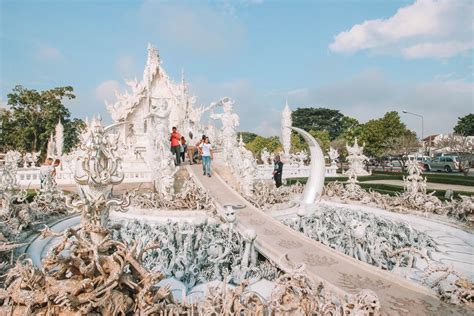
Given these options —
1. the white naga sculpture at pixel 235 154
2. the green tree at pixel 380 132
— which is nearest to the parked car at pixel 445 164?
the green tree at pixel 380 132

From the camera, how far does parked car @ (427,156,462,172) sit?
3512cm

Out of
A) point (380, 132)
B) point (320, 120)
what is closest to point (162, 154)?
point (380, 132)

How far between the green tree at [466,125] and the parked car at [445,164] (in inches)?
1245

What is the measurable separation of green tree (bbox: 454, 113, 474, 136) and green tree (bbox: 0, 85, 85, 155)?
65252 millimetres

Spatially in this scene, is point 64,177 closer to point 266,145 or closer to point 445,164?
point 445,164

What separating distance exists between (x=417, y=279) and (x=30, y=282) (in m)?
6.82

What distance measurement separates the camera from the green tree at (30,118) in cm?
3719

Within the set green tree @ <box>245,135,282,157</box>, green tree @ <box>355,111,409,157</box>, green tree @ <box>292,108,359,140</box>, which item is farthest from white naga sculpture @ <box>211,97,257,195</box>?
green tree @ <box>292,108,359,140</box>

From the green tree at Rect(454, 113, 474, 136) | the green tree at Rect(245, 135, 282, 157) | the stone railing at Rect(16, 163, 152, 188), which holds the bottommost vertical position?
the stone railing at Rect(16, 163, 152, 188)

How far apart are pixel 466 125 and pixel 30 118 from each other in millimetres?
71475

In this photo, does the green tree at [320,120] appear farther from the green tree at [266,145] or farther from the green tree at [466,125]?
the green tree at [466,125]

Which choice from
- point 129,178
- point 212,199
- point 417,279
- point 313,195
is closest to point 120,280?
point 417,279

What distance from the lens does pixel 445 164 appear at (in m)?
35.8

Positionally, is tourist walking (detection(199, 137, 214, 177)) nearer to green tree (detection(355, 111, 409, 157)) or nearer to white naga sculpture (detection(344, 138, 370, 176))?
white naga sculpture (detection(344, 138, 370, 176))
